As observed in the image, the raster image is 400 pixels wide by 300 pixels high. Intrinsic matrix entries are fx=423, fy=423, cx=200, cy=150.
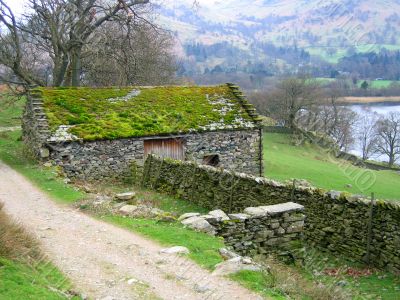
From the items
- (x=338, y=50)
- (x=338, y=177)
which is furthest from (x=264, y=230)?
(x=338, y=50)

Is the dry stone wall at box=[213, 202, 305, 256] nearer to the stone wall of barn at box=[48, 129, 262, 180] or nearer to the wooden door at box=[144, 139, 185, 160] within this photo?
the stone wall of barn at box=[48, 129, 262, 180]

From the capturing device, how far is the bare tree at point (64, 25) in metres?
25.4

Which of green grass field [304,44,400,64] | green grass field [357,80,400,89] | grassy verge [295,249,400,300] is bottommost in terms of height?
grassy verge [295,249,400,300]

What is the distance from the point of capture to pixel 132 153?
19375 mm

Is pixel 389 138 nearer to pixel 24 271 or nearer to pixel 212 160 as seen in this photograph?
pixel 212 160

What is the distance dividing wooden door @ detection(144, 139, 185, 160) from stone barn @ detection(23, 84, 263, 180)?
0.05m

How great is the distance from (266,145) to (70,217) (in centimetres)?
4083

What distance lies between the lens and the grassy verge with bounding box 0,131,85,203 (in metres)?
13.1

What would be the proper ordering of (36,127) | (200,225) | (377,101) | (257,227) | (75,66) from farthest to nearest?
(377,101)
(75,66)
(36,127)
(257,227)
(200,225)

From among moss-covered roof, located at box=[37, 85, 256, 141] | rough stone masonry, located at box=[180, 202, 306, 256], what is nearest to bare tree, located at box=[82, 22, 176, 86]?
moss-covered roof, located at box=[37, 85, 256, 141]

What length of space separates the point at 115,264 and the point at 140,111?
13958mm

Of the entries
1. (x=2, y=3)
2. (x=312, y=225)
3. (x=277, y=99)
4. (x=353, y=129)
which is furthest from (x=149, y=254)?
(x=353, y=129)

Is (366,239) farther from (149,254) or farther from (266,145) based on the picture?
(266,145)

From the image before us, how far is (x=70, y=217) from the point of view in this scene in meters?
10.6
